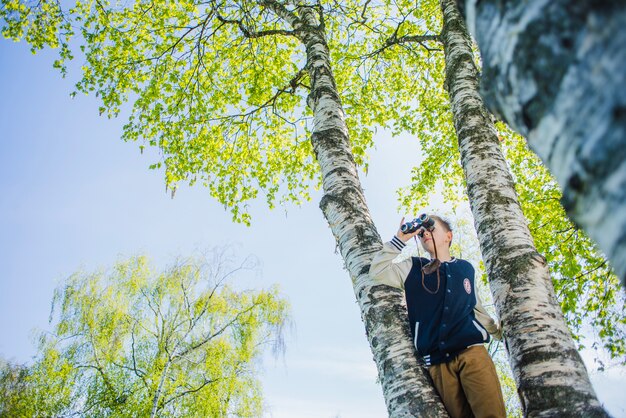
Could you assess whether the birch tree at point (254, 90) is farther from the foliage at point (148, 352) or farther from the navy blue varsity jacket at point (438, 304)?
the foliage at point (148, 352)

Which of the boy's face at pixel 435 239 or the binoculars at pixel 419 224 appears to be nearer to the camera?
the binoculars at pixel 419 224

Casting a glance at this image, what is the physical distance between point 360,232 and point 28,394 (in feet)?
57.2

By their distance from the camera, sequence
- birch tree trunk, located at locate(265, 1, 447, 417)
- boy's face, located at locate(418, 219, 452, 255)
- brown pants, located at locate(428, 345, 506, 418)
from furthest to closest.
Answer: boy's face, located at locate(418, 219, 452, 255)
brown pants, located at locate(428, 345, 506, 418)
birch tree trunk, located at locate(265, 1, 447, 417)

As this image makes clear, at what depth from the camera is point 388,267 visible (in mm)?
2637

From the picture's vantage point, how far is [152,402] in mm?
13344

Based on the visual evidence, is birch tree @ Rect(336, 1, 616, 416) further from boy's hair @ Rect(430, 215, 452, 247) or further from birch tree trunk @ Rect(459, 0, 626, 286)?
birch tree trunk @ Rect(459, 0, 626, 286)

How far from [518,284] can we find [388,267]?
0.81m

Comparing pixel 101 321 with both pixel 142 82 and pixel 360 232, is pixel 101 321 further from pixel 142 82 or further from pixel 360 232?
pixel 360 232

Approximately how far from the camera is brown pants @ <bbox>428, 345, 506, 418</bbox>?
2.34 metres

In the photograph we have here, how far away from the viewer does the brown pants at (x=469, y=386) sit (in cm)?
234

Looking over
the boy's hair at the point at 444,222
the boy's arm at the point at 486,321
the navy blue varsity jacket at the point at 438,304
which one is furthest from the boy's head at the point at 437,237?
the boy's arm at the point at 486,321

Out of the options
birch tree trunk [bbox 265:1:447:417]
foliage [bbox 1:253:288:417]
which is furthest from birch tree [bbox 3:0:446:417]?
foliage [bbox 1:253:288:417]

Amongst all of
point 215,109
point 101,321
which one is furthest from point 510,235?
point 101,321

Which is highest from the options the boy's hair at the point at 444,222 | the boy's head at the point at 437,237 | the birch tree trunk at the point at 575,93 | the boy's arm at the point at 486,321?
the boy's hair at the point at 444,222
